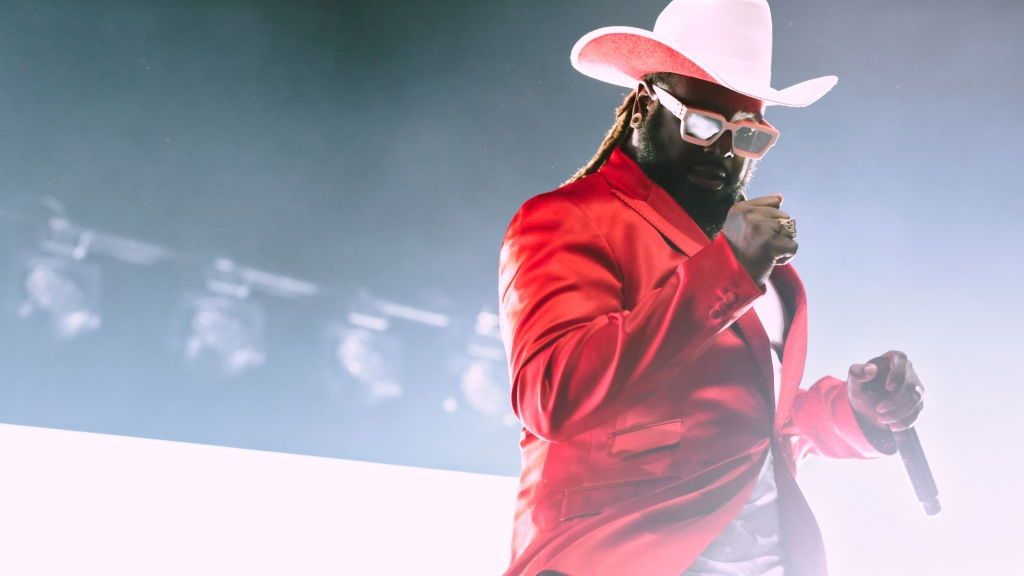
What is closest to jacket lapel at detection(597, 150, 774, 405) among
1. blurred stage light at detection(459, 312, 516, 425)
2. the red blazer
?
the red blazer

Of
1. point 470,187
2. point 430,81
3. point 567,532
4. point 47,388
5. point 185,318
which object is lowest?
point 567,532

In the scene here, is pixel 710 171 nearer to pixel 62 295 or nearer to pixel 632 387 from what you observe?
pixel 632 387

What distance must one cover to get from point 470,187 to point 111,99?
118 centimetres

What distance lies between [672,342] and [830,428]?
0.55m

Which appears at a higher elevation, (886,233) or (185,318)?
(886,233)

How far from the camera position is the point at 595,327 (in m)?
1.03

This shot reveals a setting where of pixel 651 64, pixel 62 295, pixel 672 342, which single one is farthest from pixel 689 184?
pixel 62 295

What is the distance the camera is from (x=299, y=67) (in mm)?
2887

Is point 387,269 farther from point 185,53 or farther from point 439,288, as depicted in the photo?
point 185,53

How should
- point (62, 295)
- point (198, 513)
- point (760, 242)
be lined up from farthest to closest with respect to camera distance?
point (62, 295), point (198, 513), point (760, 242)

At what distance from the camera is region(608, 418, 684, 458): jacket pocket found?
1103 mm

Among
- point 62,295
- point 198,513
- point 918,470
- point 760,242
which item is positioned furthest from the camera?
point 62,295

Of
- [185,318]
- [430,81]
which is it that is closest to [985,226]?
[430,81]

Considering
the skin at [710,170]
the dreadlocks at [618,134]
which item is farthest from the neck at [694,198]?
the dreadlocks at [618,134]
